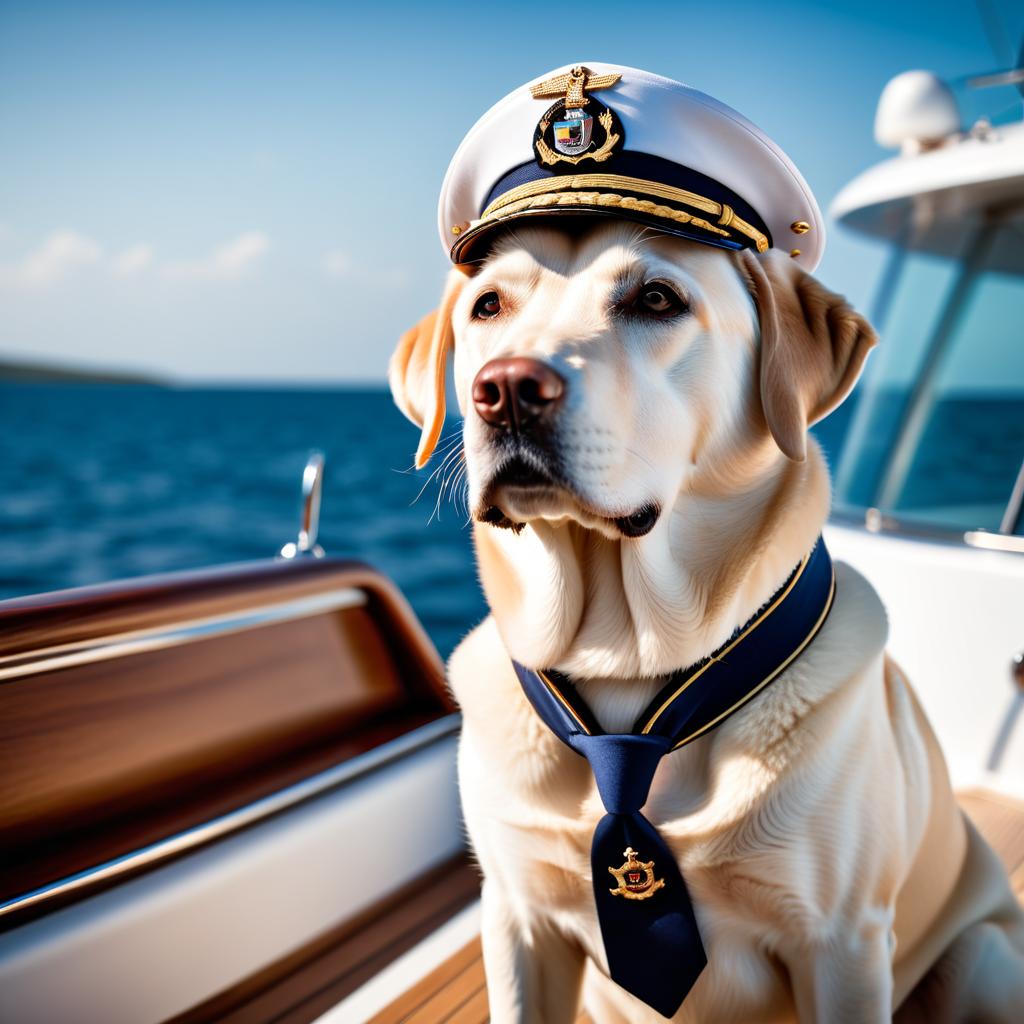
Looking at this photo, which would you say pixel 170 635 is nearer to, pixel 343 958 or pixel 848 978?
pixel 343 958

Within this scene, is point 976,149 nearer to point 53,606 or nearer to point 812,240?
point 812,240

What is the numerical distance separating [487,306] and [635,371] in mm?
318

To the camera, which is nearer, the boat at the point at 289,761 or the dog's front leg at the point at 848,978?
the dog's front leg at the point at 848,978

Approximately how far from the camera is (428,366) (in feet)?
5.31

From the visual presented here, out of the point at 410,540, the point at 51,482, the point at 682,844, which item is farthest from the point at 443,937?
the point at 51,482

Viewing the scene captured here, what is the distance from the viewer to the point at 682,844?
4.32 ft

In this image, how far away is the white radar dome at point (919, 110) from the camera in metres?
3.24

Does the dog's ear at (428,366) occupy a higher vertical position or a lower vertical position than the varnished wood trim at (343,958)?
higher

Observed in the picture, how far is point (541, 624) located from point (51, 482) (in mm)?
40413

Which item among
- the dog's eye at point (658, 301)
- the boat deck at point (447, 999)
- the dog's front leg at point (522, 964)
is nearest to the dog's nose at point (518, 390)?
the dog's eye at point (658, 301)

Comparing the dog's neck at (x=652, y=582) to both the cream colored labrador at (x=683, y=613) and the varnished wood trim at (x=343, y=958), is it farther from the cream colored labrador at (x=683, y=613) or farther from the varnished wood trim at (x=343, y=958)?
the varnished wood trim at (x=343, y=958)

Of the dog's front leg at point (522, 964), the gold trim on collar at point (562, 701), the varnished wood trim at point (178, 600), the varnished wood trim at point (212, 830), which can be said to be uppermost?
the gold trim on collar at point (562, 701)

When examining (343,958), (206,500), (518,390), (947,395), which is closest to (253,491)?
(206,500)

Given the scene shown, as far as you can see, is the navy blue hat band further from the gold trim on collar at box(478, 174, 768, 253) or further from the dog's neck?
the dog's neck
